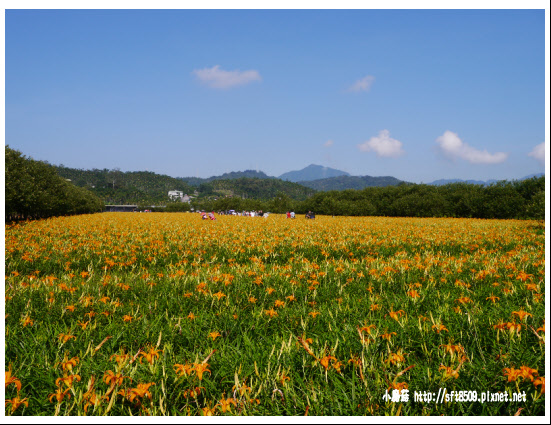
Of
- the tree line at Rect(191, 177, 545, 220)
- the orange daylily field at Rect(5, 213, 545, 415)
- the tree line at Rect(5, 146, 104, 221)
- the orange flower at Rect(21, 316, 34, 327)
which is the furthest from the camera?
the tree line at Rect(191, 177, 545, 220)

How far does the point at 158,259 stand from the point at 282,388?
7141 mm

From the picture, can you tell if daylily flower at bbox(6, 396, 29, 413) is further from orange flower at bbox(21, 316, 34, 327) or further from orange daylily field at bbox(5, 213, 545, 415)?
orange flower at bbox(21, 316, 34, 327)

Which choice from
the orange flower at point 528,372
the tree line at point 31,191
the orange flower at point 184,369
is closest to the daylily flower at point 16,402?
the orange flower at point 184,369

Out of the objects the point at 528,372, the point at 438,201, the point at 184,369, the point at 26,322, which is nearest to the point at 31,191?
the point at 26,322

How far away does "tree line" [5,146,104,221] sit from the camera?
77.4 ft

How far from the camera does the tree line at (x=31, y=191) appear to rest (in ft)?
77.4

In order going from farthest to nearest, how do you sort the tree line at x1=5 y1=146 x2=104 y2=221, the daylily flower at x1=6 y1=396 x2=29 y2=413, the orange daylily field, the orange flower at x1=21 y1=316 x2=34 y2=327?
the tree line at x1=5 y1=146 x2=104 y2=221 → the orange flower at x1=21 y1=316 x2=34 y2=327 → the orange daylily field → the daylily flower at x1=6 y1=396 x2=29 y2=413

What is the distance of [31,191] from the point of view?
86.1ft

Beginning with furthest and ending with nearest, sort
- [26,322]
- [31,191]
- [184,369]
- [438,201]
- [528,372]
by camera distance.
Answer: [438,201] → [31,191] → [26,322] → [184,369] → [528,372]

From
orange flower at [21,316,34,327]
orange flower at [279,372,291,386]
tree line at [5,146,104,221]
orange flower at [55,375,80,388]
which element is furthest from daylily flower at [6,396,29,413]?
tree line at [5,146,104,221]

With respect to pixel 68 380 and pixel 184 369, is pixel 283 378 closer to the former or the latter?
pixel 184 369

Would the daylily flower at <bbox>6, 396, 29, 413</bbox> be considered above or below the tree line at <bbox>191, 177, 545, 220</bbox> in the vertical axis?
below

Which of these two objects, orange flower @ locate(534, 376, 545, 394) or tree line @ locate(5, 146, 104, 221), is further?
tree line @ locate(5, 146, 104, 221)

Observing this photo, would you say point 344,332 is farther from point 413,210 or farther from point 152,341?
point 413,210
